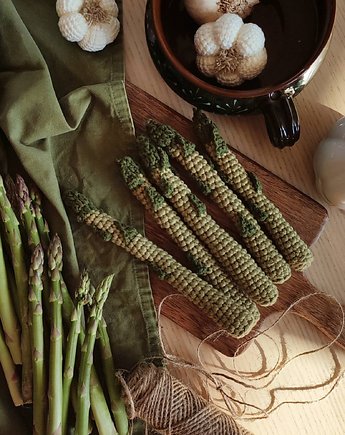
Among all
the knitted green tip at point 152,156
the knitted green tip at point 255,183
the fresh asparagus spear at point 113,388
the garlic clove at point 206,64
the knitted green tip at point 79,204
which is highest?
the garlic clove at point 206,64

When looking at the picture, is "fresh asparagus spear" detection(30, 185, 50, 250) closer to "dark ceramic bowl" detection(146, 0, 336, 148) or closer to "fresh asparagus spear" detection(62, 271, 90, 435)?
"fresh asparagus spear" detection(62, 271, 90, 435)

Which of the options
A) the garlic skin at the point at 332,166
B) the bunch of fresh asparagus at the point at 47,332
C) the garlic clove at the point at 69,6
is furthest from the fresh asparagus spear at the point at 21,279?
the garlic skin at the point at 332,166

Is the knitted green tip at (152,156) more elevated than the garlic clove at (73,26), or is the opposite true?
the garlic clove at (73,26)

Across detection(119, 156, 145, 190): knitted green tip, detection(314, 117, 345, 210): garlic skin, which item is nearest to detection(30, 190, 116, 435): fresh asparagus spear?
detection(119, 156, 145, 190): knitted green tip

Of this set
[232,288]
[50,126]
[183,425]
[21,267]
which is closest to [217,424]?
[183,425]

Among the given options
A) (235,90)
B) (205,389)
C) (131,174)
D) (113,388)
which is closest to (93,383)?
(113,388)

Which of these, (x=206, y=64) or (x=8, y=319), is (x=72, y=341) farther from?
(x=206, y=64)

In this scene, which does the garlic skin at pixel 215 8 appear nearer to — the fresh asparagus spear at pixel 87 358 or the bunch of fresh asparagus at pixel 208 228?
the bunch of fresh asparagus at pixel 208 228

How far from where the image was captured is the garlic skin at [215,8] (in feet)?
2.56

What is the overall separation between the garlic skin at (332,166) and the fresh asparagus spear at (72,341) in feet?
0.94

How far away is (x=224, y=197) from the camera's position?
802mm

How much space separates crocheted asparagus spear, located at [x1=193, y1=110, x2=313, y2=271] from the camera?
797 millimetres

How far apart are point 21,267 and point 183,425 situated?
0.25 metres

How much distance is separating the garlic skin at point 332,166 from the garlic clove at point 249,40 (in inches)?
5.1
